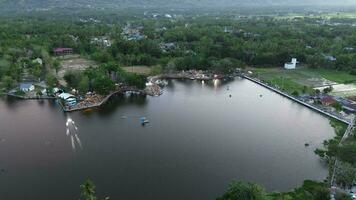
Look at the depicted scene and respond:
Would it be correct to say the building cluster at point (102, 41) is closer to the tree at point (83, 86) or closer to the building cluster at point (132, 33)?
the building cluster at point (132, 33)

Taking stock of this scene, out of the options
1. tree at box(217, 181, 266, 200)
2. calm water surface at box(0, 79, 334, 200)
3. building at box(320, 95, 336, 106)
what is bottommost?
calm water surface at box(0, 79, 334, 200)

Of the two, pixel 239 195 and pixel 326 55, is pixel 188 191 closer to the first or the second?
pixel 239 195

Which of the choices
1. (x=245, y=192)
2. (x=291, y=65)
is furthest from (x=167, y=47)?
(x=245, y=192)

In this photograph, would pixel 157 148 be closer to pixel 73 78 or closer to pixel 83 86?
pixel 83 86

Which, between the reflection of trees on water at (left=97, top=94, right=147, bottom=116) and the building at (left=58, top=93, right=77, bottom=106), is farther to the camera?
the building at (left=58, top=93, right=77, bottom=106)

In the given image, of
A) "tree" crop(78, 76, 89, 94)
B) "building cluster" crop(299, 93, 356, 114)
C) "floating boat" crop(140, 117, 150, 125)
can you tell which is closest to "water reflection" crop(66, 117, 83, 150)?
"floating boat" crop(140, 117, 150, 125)

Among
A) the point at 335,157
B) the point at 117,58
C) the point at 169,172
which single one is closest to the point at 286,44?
the point at 117,58

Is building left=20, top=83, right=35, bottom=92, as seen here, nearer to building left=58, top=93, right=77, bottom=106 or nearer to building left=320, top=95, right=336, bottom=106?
building left=58, top=93, right=77, bottom=106
